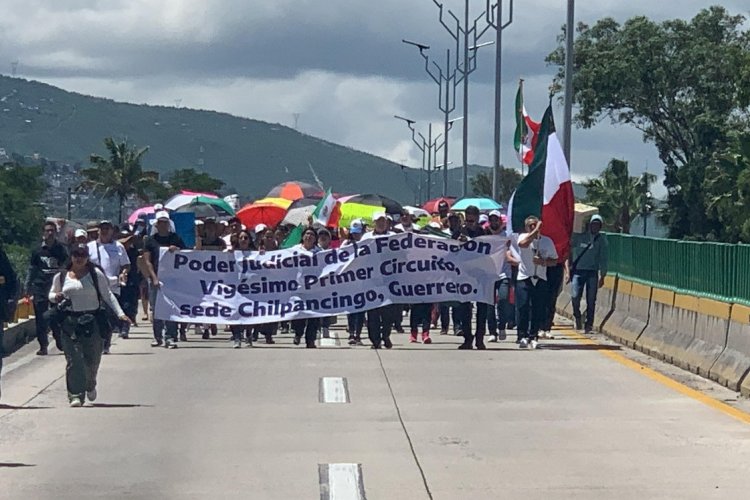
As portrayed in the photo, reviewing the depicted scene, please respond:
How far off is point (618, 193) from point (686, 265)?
Answer: 205 ft

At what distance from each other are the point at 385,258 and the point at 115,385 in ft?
21.0

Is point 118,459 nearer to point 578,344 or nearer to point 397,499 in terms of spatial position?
point 397,499

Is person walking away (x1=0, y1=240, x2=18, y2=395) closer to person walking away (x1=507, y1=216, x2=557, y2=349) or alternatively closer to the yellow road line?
the yellow road line

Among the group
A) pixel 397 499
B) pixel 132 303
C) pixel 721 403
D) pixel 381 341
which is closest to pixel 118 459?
pixel 397 499

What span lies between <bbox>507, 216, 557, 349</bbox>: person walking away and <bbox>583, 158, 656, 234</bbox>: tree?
2297 inches

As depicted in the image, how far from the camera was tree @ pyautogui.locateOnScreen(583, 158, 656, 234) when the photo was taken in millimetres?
79250

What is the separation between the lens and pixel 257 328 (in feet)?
72.0

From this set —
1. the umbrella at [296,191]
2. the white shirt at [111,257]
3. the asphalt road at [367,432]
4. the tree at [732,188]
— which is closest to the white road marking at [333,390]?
the asphalt road at [367,432]

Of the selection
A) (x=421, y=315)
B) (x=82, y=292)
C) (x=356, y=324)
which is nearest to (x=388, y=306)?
(x=356, y=324)

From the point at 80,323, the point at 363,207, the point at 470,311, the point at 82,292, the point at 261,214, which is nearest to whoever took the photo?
the point at 80,323

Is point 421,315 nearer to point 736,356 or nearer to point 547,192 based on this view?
point 547,192

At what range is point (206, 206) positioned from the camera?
36.1 m

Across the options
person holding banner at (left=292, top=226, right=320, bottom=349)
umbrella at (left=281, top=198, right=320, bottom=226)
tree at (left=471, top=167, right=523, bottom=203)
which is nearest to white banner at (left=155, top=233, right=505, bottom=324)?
person holding banner at (left=292, top=226, right=320, bottom=349)

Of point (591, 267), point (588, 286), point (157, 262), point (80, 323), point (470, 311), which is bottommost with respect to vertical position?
point (470, 311)
